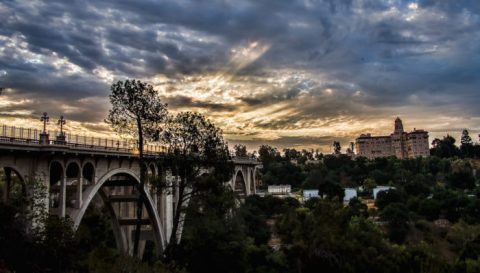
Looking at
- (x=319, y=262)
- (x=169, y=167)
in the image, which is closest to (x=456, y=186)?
(x=319, y=262)

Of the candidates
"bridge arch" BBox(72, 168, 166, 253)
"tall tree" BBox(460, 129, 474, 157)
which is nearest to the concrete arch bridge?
"bridge arch" BBox(72, 168, 166, 253)

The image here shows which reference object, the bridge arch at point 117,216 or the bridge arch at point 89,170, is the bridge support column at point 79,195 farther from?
the bridge arch at point 89,170

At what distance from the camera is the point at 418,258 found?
1706 inches

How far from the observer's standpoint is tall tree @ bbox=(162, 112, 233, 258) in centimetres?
3091

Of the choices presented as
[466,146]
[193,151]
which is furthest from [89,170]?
[466,146]

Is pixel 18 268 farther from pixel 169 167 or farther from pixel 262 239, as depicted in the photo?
pixel 262 239

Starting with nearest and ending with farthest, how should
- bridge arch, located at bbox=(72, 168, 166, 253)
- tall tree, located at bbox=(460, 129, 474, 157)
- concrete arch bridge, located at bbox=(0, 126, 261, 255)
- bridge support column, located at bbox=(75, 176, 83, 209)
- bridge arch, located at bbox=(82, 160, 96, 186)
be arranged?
concrete arch bridge, located at bbox=(0, 126, 261, 255), bridge support column, located at bbox=(75, 176, 83, 209), bridge arch, located at bbox=(72, 168, 166, 253), bridge arch, located at bbox=(82, 160, 96, 186), tall tree, located at bbox=(460, 129, 474, 157)

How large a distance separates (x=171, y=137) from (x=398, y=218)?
4379 centimetres

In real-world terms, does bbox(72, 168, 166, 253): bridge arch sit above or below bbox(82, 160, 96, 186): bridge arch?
below

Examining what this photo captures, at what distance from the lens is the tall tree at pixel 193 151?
30906mm

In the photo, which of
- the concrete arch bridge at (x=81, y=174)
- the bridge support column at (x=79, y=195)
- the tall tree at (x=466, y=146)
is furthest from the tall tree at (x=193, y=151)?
the tall tree at (x=466, y=146)

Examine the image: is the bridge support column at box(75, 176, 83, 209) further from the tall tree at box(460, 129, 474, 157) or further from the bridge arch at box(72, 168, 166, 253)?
the tall tree at box(460, 129, 474, 157)

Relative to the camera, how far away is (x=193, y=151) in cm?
3183

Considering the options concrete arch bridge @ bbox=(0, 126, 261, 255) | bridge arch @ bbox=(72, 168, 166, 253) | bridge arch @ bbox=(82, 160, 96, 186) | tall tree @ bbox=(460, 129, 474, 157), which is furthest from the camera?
tall tree @ bbox=(460, 129, 474, 157)
